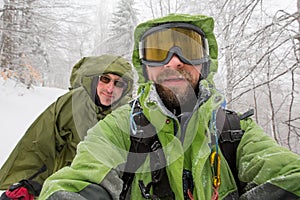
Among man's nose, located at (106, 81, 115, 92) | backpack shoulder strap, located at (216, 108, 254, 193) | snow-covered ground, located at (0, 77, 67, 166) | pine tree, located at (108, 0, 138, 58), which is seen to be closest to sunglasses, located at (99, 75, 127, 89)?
man's nose, located at (106, 81, 115, 92)

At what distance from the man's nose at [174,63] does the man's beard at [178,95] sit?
30 millimetres

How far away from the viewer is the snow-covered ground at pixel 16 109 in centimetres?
895

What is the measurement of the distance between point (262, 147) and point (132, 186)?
2.14 feet

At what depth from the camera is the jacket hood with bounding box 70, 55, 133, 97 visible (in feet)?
10.1

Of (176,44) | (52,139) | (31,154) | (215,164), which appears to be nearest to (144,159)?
(215,164)

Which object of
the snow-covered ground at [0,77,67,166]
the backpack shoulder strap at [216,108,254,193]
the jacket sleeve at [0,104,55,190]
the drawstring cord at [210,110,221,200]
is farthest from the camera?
the snow-covered ground at [0,77,67,166]

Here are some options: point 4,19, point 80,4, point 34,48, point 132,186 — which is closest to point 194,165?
point 132,186

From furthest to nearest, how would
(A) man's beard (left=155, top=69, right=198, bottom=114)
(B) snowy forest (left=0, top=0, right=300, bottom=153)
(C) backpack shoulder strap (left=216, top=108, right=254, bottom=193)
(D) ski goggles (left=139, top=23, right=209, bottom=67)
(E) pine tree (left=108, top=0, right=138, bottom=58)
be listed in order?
(E) pine tree (left=108, top=0, right=138, bottom=58)
(B) snowy forest (left=0, top=0, right=300, bottom=153)
(D) ski goggles (left=139, top=23, right=209, bottom=67)
(A) man's beard (left=155, top=69, right=198, bottom=114)
(C) backpack shoulder strap (left=216, top=108, right=254, bottom=193)

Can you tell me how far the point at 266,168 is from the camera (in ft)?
4.22

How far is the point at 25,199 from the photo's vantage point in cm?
249

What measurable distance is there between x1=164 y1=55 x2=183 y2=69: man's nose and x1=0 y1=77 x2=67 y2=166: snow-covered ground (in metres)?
6.61

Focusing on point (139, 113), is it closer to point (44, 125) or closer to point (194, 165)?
point (194, 165)

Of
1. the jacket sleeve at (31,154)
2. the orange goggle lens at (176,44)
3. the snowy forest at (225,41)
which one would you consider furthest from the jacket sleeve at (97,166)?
the jacket sleeve at (31,154)

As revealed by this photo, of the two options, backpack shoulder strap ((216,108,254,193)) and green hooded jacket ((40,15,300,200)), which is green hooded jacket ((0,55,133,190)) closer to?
green hooded jacket ((40,15,300,200))
